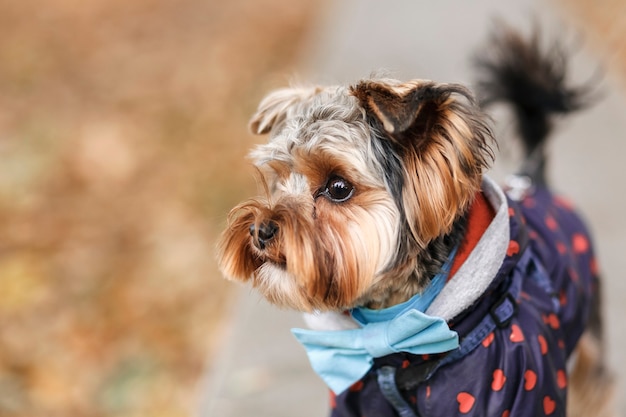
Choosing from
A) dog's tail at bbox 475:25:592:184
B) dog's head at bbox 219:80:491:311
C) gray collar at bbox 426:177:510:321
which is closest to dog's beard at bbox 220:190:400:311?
dog's head at bbox 219:80:491:311

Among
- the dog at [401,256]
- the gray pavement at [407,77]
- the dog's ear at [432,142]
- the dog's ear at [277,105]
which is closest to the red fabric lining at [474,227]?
the dog at [401,256]

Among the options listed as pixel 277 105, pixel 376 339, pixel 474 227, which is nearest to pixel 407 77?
pixel 277 105

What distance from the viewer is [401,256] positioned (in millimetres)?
2656

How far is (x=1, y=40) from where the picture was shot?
843 cm

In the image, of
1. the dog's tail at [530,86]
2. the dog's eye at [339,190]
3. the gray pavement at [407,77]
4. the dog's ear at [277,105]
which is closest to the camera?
the dog's eye at [339,190]

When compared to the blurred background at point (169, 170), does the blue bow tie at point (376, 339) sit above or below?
below

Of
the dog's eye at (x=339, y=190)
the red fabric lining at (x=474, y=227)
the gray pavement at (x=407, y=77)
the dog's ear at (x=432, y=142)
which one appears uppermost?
the gray pavement at (x=407, y=77)

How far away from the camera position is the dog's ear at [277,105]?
3.00 m

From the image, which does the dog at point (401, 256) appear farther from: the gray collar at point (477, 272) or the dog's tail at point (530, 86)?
the dog's tail at point (530, 86)

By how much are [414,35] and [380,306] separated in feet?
19.2

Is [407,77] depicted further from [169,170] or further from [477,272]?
[169,170]

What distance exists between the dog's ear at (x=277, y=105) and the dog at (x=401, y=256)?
0.07 feet

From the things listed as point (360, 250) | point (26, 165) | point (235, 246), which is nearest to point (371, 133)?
point (360, 250)

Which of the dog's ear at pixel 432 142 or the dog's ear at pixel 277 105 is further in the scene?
the dog's ear at pixel 277 105
